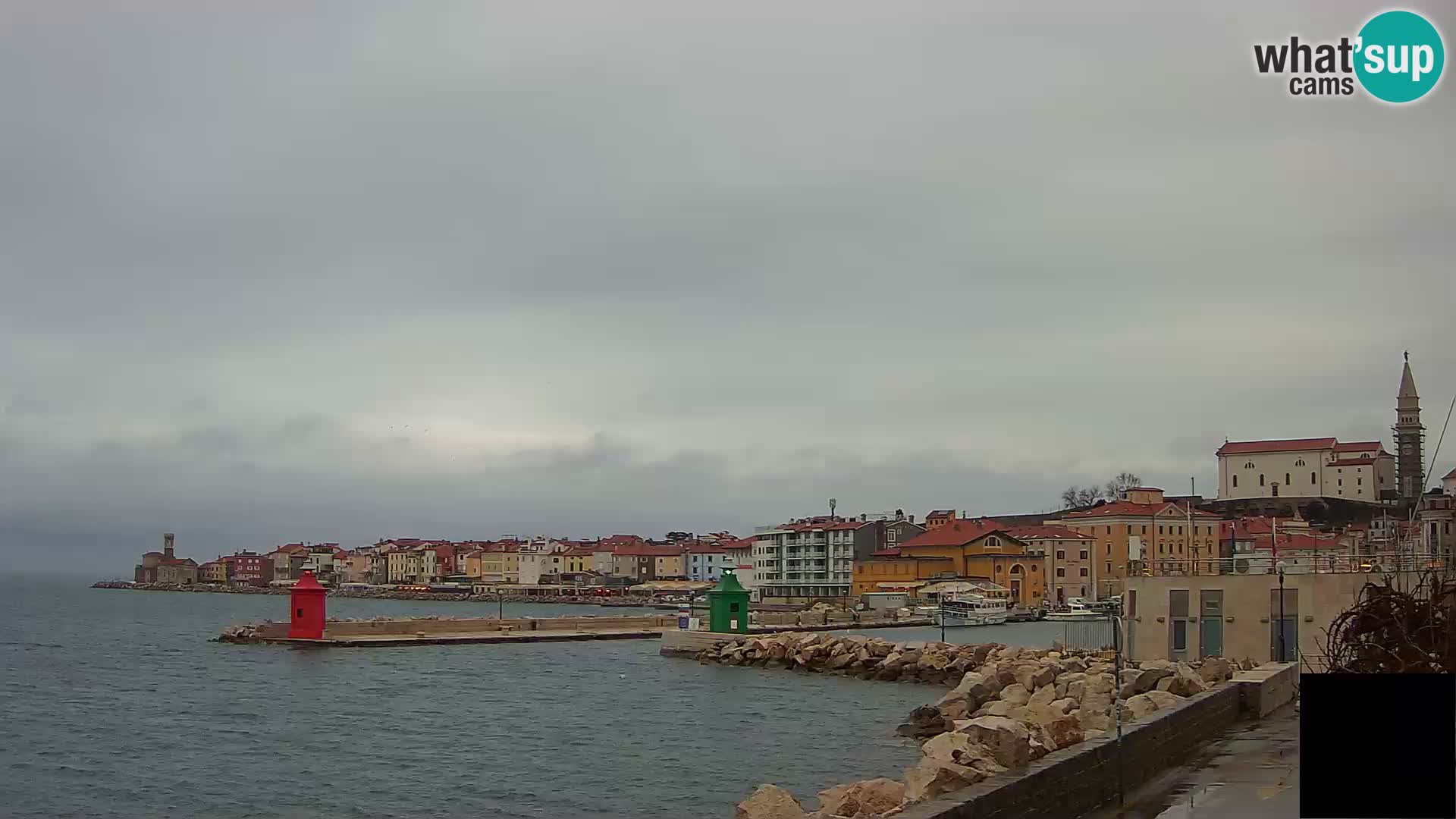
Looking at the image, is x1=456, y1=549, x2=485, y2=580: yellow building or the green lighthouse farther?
x1=456, y1=549, x2=485, y2=580: yellow building

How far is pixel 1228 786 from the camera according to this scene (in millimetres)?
12078

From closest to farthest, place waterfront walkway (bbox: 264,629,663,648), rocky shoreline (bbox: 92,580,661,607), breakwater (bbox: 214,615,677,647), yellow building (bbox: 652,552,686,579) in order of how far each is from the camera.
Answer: waterfront walkway (bbox: 264,629,663,648) → breakwater (bbox: 214,615,677,647) → rocky shoreline (bbox: 92,580,661,607) → yellow building (bbox: 652,552,686,579)

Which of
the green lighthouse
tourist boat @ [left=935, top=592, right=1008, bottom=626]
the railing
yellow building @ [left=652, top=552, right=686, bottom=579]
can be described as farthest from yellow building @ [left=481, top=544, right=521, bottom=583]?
the railing

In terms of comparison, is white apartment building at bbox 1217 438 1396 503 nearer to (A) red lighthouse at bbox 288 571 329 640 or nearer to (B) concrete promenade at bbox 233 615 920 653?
(B) concrete promenade at bbox 233 615 920 653

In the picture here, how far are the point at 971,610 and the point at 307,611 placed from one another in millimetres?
40479

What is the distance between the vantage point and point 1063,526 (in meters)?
107

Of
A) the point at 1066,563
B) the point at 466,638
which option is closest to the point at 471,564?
the point at 1066,563

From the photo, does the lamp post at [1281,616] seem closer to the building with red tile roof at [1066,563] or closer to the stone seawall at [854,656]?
the stone seawall at [854,656]

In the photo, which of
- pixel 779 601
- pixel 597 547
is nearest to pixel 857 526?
pixel 779 601

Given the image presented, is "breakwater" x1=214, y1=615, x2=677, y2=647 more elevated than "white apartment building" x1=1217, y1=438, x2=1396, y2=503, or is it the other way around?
"white apartment building" x1=1217, y1=438, x2=1396, y2=503

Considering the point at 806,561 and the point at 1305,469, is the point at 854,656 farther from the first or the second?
the point at 1305,469

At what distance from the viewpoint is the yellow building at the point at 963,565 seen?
332 ft

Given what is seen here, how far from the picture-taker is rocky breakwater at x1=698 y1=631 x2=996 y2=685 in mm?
43000

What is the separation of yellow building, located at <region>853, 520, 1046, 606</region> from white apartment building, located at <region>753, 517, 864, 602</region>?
204 cm
